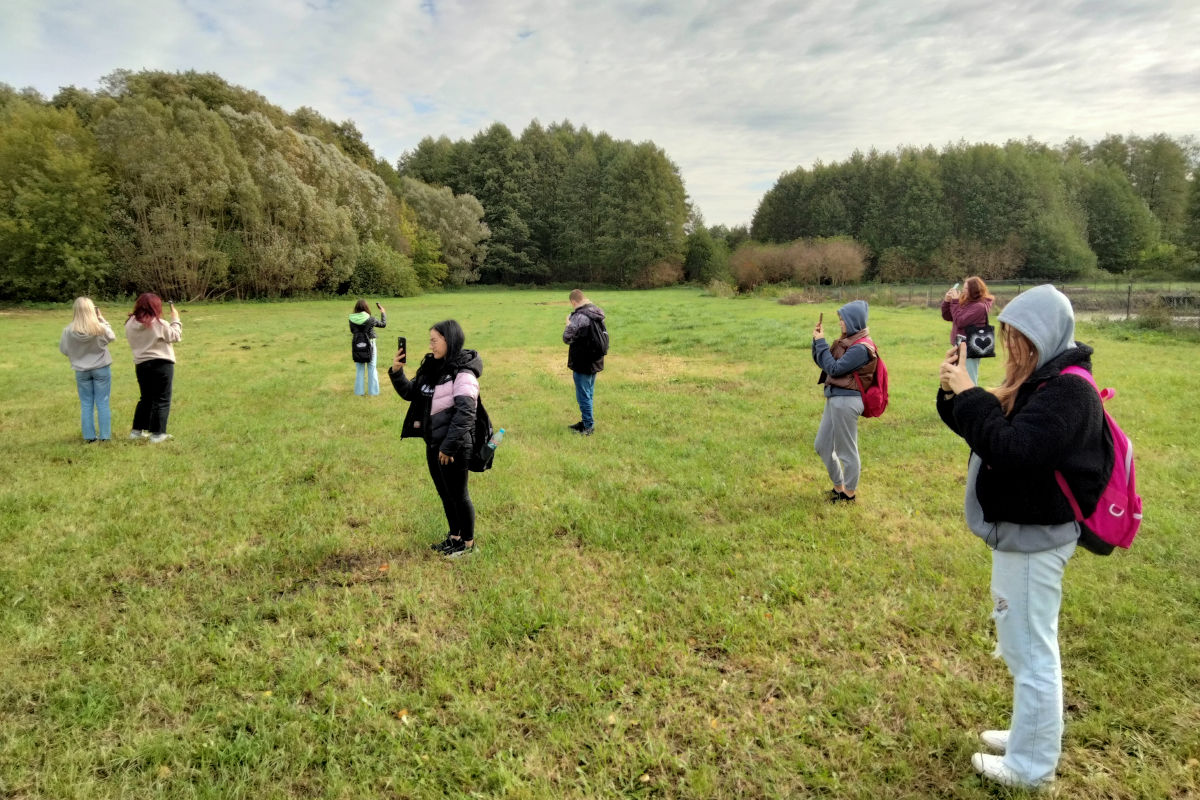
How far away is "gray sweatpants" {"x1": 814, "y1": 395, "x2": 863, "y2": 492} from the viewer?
597 centimetres

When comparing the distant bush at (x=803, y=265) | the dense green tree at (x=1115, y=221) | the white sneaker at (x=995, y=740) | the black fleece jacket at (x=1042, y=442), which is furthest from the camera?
the dense green tree at (x=1115, y=221)

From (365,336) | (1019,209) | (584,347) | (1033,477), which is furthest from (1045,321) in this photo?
(1019,209)

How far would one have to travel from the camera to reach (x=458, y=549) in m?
5.47

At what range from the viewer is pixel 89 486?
7.00 m

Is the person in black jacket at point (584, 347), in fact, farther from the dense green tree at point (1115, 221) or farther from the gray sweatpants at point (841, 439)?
the dense green tree at point (1115, 221)

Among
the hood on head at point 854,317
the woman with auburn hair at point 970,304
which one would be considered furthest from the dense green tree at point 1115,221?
the hood on head at point 854,317

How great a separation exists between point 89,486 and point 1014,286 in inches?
1711

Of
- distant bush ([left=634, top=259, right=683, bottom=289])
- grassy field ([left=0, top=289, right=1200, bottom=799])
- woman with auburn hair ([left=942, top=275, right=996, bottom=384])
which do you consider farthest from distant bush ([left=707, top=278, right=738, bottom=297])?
grassy field ([left=0, top=289, right=1200, bottom=799])

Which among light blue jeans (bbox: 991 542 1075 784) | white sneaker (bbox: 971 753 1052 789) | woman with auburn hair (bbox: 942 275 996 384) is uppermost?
woman with auburn hair (bbox: 942 275 996 384)

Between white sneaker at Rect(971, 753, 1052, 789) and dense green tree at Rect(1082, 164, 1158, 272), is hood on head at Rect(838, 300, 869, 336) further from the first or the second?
dense green tree at Rect(1082, 164, 1158, 272)

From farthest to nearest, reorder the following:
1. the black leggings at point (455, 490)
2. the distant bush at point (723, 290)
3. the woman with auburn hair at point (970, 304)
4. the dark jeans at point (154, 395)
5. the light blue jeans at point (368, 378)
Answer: the distant bush at point (723, 290) → the light blue jeans at point (368, 378) → the woman with auburn hair at point (970, 304) → the dark jeans at point (154, 395) → the black leggings at point (455, 490)

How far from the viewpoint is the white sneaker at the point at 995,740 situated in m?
3.11

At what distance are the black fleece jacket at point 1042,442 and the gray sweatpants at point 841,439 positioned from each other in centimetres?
332

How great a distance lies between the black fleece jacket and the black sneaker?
4.05 m
